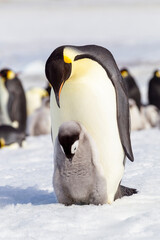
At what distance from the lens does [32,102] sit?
1315 cm

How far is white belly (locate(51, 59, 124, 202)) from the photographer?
311 cm

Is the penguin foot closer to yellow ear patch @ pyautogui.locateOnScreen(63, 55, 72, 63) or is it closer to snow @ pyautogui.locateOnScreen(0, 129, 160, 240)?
snow @ pyautogui.locateOnScreen(0, 129, 160, 240)

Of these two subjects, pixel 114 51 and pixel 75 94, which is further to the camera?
pixel 114 51

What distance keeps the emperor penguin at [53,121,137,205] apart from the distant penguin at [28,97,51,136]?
6885mm

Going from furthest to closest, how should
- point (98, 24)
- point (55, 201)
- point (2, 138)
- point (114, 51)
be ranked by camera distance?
point (98, 24) < point (114, 51) < point (2, 138) < point (55, 201)

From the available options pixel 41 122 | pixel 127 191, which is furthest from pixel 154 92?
pixel 127 191

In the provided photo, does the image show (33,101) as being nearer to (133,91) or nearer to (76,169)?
(133,91)

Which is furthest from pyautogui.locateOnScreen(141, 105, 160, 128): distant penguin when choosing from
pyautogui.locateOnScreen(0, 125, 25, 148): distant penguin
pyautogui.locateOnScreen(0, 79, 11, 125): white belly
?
pyautogui.locateOnScreen(0, 125, 25, 148): distant penguin

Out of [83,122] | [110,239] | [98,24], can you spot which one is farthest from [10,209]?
[98,24]

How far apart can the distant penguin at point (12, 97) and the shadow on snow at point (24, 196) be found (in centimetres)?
614

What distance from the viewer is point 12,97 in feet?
32.7

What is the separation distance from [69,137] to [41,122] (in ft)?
23.8

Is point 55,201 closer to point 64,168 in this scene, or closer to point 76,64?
point 64,168

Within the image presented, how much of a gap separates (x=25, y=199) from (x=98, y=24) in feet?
248
